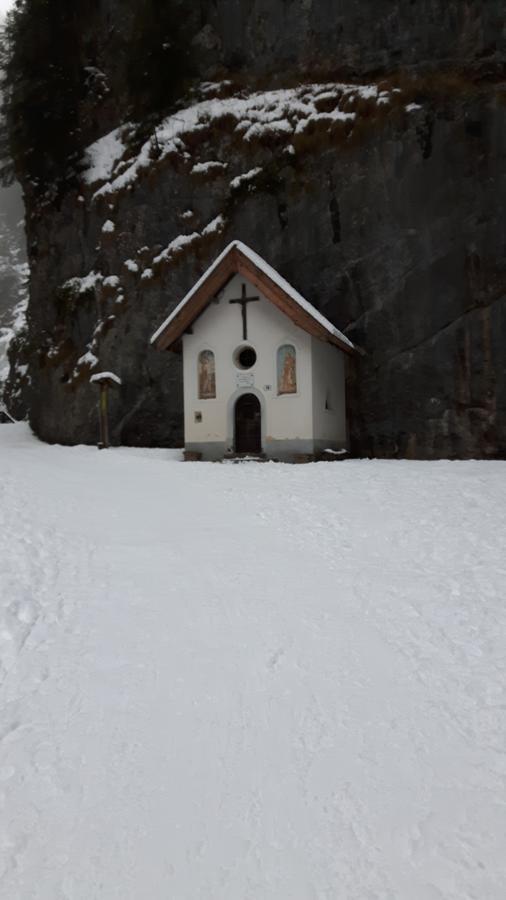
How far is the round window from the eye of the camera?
1855 centimetres

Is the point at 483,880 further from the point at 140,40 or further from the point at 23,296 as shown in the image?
the point at 23,296

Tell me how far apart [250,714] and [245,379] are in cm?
1476

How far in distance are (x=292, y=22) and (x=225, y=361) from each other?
1474 cm

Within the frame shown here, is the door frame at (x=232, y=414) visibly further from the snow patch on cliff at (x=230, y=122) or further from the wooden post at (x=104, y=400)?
the snow patch on cliff at (x=230, y=122)

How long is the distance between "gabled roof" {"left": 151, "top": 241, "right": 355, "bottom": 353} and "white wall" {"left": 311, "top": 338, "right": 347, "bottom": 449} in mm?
509

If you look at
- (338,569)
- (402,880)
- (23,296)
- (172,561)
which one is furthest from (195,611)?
(23,296)

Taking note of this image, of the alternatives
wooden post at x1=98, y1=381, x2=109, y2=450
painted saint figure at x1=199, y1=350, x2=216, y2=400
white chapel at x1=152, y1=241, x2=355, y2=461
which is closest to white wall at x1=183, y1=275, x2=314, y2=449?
white chapel at x1=152, y1=241, x2=355, y2=461

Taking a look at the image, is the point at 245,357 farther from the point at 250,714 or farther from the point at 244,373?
the point at 250,714

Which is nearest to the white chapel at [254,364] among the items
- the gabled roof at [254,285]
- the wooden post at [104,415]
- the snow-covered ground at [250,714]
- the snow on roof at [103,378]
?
the gabled roof at [254,285]

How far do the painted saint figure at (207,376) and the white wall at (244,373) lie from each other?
0.14m

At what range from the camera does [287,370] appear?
58.5ft

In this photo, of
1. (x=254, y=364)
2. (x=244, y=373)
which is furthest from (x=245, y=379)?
(x=254, y=364)

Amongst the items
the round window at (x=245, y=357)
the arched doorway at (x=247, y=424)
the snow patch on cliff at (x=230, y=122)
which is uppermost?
the snow patch on cliff at (x=230, y=122)

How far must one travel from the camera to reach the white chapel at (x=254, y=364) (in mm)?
17438
